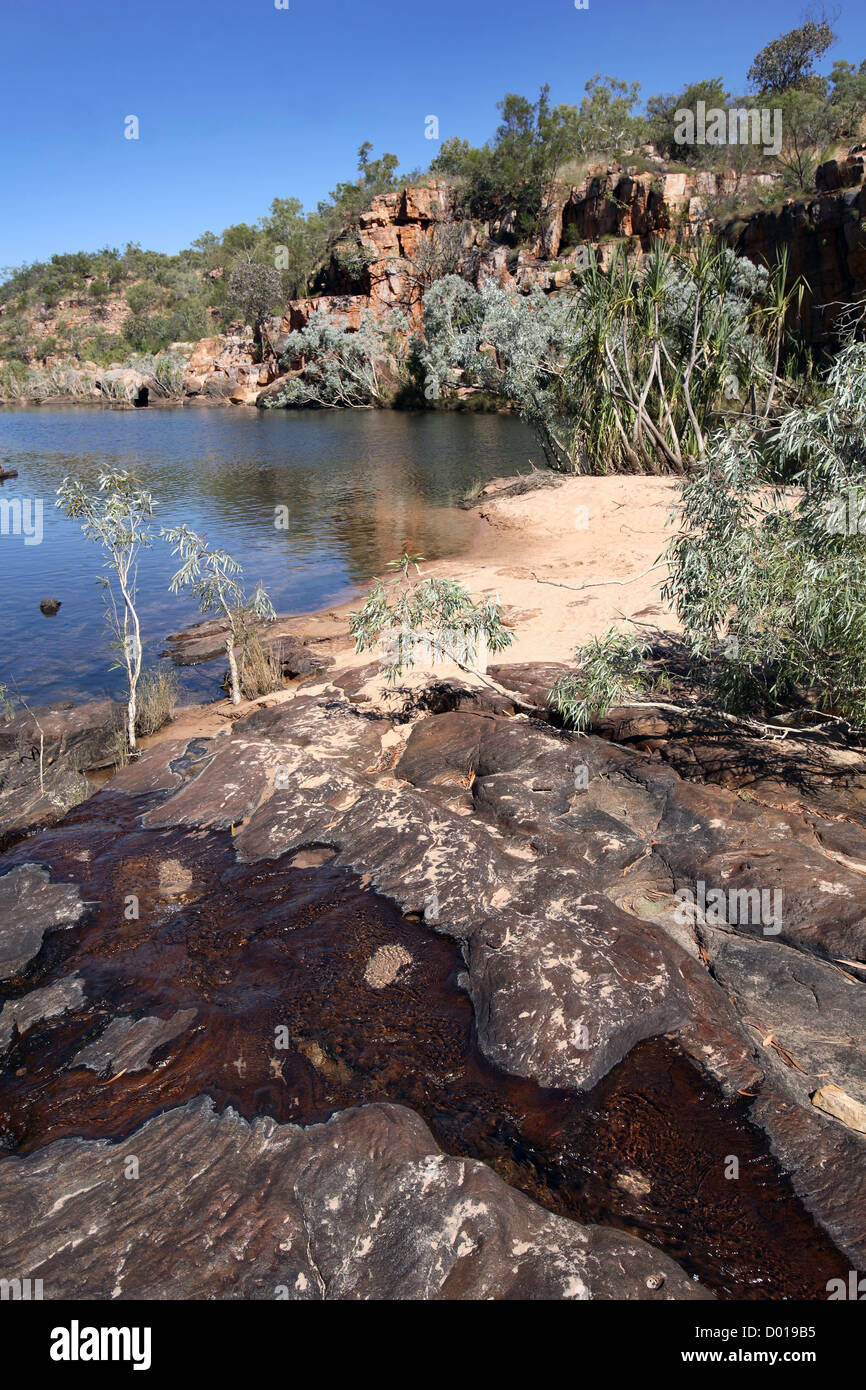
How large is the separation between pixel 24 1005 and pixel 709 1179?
388cm

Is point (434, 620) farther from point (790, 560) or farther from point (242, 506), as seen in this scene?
point (242, 506)

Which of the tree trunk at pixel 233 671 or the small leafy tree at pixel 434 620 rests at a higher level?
the small leafy tree at pixel 434 620

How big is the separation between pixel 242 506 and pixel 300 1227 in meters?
20.8

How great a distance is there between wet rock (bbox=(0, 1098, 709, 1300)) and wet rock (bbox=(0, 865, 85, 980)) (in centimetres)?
196

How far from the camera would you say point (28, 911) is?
5746mm

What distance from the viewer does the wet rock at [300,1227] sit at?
2953 mm

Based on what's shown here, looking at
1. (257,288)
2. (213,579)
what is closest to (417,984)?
(213,579)

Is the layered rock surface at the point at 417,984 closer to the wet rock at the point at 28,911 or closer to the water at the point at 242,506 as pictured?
the wet rock at the point at 28,911

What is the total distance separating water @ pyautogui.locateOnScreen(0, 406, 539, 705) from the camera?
504 inches

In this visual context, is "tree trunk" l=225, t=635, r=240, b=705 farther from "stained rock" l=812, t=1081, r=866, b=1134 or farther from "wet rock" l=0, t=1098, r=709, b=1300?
"stained rock" l=812, t=1081, r=866, b=1134

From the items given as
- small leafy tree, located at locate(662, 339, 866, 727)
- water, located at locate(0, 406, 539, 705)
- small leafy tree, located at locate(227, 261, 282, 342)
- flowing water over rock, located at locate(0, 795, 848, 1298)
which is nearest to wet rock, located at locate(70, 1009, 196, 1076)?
flowing water over rock, located at locate(0, 795, 848, 1298)

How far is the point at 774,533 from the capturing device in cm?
658

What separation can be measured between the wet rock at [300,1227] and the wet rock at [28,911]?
77.2 inches

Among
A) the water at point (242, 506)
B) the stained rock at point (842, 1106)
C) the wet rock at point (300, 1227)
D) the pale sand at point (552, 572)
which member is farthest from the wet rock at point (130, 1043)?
the water at point (242, 506)
